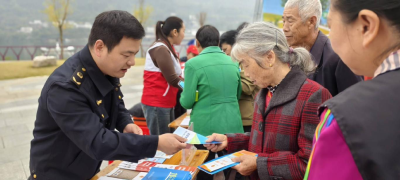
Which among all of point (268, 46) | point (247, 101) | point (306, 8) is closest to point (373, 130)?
point (268, 46)

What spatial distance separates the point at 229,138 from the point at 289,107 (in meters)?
0.54

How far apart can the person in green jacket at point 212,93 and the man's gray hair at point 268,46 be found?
102 centimetres

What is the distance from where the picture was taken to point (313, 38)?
88.4 inches

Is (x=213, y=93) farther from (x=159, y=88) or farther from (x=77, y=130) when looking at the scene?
(x=77, y=130)

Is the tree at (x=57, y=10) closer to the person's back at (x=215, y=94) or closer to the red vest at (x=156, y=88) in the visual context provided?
the red vest at (x=156, y=88)

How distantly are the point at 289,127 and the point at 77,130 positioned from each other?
105 cm

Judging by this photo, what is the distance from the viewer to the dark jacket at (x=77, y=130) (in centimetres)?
138

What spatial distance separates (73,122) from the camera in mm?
1381

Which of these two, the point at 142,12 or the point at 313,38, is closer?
the point at 313,38

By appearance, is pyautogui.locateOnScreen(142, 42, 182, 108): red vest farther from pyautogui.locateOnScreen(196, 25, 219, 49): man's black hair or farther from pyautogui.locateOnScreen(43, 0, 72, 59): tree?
pyautogui.locateOnScreen(43, 0, 72, 59): tree

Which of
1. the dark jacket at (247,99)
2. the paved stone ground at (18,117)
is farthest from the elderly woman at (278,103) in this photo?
the paved stone ground at (18,117)

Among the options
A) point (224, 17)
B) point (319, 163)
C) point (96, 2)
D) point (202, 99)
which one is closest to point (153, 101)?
point (202, 99)

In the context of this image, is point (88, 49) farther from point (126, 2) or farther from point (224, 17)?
point (224, 17)

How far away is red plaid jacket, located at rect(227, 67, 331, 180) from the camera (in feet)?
4.73
